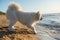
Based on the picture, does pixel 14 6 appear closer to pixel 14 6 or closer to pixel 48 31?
pixel 14 6

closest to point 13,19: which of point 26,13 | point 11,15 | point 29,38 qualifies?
point 11,15

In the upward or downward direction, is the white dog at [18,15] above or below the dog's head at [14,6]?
below

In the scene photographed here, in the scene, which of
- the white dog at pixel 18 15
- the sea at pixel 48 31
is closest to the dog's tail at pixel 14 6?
the white dog at pixel 18 15

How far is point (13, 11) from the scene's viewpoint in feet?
28.4

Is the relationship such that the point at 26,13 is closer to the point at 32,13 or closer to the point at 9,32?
the point at 32,13

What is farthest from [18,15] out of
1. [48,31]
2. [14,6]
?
[48,31]

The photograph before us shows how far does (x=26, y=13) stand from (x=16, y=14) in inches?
21.6

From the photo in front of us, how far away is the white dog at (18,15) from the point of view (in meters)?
8.60

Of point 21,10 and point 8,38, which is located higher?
point 21,10

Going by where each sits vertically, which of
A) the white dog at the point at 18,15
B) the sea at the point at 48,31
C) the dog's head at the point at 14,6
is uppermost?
the dog's head at the point at 14,6

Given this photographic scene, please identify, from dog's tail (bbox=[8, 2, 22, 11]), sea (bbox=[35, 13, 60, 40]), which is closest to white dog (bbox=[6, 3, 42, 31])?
dog's tail (bbox=[8, 2, 22, 11])

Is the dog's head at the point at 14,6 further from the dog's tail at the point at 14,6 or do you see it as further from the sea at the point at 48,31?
the sea at the point at 48,31

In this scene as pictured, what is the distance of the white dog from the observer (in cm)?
860

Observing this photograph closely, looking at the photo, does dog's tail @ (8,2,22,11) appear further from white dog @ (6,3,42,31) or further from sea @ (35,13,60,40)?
sea @ (35,13,60,40)
